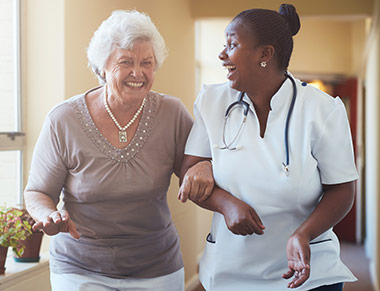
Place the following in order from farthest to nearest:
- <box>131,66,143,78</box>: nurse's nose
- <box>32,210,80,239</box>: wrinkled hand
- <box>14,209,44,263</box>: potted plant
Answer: <box>14,209,44,263</box>: potted plant → <box>131,66,143,78</box>: nurse's nose → <box>32,210,80,239</box>: wrinkled hand

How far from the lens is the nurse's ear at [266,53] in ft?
4.80

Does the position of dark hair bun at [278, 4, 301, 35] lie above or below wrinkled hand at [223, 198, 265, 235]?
above

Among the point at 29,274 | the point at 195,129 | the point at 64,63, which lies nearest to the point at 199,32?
the point at 64,63

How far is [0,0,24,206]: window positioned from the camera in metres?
2.65

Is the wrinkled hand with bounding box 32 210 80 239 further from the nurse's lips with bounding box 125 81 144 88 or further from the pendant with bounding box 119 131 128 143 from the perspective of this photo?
the nurse's lips with bounding box 125 81 144 88

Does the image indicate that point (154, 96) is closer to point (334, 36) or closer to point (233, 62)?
point (233, 62)

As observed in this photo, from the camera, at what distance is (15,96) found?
2723 millimetres

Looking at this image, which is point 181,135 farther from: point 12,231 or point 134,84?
point 12,231

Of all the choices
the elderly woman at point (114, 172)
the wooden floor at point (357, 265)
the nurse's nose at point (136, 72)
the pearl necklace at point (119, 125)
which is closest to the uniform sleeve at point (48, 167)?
the elderly woman at point (114, 172)

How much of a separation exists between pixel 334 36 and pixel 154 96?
697 cm

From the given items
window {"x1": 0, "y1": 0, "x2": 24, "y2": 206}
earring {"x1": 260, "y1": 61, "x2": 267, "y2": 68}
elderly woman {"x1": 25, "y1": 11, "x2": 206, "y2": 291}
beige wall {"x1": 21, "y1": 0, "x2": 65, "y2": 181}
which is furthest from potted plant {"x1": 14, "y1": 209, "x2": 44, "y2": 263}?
earring {"x1": 260, "y1": 61, "x2": 267, "y2": 68}

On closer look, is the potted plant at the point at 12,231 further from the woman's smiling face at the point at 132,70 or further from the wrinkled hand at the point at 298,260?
the wrinkled hand at the point at 298,260

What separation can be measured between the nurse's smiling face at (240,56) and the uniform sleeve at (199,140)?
0.42 feet

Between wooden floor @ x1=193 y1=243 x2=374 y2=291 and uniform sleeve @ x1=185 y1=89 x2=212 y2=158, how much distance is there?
353cm
